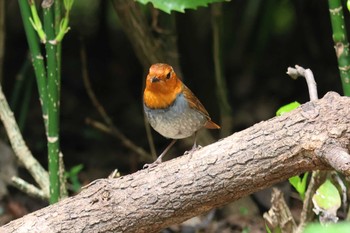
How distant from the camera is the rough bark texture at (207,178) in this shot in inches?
86.1

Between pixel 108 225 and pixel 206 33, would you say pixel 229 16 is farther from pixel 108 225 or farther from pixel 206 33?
pixel 108 225

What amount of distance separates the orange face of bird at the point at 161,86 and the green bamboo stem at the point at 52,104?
0.37m

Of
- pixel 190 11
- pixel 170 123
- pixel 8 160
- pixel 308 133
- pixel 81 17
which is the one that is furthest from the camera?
pixel 81 17

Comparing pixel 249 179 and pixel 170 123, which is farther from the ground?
pixel 170 123

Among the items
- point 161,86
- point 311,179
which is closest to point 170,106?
point 161,86

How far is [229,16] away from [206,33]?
0.90ft

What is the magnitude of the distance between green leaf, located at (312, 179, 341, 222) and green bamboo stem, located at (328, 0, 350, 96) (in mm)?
435

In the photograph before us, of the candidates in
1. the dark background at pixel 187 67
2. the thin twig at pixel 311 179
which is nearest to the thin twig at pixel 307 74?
the thin twig at pixel 311 179

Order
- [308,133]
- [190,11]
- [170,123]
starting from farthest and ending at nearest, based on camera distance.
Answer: [190,11], [170,123], [308,133]

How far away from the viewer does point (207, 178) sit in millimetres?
2254

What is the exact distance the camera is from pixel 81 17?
5539 mm

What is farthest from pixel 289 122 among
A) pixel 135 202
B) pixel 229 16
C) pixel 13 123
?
pixel 229 16

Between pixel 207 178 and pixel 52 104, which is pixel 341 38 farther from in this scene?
pixel 52 104

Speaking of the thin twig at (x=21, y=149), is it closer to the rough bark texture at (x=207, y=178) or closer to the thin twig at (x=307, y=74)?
the rough bark texture at (x=207, y=178)
